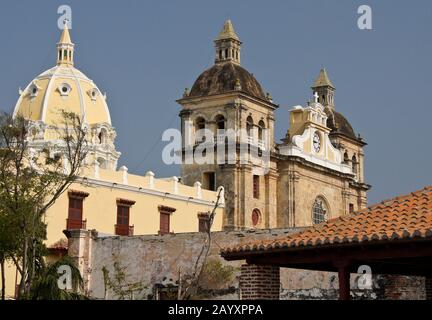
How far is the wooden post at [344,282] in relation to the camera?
1548 cm

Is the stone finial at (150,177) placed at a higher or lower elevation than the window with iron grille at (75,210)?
higher

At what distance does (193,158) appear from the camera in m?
47.4

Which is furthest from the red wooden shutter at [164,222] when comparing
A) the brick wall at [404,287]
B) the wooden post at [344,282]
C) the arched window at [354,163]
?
the wooden post at [344,282]

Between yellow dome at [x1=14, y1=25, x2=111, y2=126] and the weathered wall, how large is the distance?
23.7 meters

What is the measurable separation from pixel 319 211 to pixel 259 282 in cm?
3489

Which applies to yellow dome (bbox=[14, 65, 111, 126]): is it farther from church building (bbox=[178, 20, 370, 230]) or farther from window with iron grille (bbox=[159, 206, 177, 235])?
window with iron grille (bbox=[159, 206, 177, 235])

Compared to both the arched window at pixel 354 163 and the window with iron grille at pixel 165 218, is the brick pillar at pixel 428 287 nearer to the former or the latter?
the window with iron grille at pixel 165 218

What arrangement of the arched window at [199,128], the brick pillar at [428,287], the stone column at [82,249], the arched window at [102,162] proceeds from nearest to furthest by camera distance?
the brick pillar at [428,287] → the stone column at [82,249] → the arched window at [199,128] → the arched window at [102,162]

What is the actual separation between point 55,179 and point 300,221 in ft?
72.4

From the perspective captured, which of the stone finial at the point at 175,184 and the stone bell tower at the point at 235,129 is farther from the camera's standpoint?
the stone bell tower at the point at 235,129

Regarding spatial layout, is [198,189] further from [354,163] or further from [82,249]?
[354,163]

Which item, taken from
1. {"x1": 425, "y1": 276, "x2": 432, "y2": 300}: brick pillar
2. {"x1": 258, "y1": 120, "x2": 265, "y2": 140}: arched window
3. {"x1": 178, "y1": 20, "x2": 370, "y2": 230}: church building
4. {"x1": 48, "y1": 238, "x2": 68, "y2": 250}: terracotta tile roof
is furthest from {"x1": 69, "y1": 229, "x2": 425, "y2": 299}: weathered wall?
{"x1": 258, "y1": 120, "x2": 265, "y2": 140}: arched window

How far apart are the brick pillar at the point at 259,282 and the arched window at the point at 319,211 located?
1320 inches

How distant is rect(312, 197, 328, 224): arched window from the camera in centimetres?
5056
